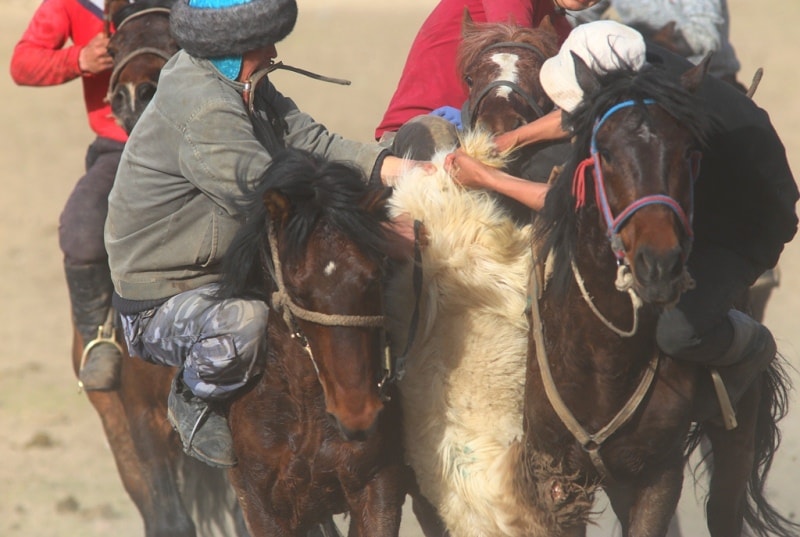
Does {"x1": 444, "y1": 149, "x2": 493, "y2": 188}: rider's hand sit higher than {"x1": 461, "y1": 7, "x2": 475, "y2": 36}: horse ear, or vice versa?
{"x1": 461, "y1": 7, "x2": 475, "y2": 36}: horse ear

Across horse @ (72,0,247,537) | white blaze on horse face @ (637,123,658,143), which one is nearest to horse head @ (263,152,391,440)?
white blaze on horse face @ (637,123,658,143)

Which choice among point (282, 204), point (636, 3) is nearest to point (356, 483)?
point (282, 204)

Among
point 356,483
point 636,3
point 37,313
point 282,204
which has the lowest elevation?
point 37,313

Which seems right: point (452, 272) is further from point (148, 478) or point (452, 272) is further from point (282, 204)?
point (148, 478)

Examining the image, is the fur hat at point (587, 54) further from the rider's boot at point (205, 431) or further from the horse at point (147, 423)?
the horse at point (147, 423)

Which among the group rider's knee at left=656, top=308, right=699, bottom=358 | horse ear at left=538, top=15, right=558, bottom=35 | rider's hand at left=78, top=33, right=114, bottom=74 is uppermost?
horse ear at left=538, top=15, right=558, bottom=35

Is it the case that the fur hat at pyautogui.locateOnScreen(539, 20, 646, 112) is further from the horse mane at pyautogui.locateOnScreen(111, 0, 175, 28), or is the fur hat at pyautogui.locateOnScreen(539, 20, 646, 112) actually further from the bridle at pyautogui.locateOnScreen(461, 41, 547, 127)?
the horse mane at pyautogui.locateOnScreen(111, 0, 175, 28)

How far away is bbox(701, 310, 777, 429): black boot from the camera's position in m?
3.83

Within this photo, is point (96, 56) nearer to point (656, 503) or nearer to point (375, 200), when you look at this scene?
point (375, 200)

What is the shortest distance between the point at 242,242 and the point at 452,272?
0.77m

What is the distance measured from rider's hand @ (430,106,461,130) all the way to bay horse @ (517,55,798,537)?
2.84 feet

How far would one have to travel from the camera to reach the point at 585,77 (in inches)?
137

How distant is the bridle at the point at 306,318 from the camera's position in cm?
350

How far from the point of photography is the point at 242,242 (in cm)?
372
